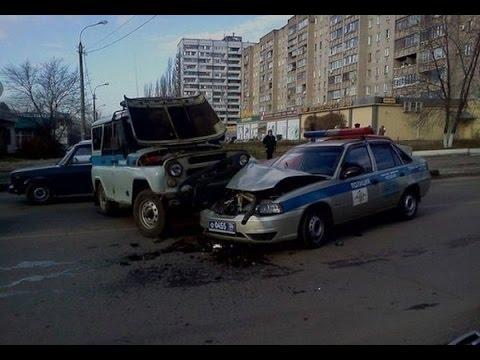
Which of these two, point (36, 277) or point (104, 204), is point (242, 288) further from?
point (104, 204)

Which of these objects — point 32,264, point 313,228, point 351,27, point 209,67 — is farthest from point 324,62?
point 32,264

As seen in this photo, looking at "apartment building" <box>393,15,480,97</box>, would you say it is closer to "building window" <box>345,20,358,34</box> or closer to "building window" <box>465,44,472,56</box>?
"building window" <box>465,44,472,56</box>

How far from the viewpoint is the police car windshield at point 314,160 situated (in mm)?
7465

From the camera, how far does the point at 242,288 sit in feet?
16.8

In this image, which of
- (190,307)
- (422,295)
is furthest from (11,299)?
(422,295)

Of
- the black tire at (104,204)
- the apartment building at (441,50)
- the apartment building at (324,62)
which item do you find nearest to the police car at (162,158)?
the black tire at (104,204)

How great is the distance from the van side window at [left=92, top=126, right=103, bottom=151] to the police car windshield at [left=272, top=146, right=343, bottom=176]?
4045mm

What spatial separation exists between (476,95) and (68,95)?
1605 inches

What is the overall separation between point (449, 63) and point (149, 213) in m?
35.5

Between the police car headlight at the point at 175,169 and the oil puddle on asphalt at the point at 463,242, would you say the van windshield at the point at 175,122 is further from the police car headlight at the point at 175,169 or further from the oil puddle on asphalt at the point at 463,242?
the oil puddle on asphalt at the point at 463,242

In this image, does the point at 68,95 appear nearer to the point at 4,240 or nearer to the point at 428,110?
the point at 428,110

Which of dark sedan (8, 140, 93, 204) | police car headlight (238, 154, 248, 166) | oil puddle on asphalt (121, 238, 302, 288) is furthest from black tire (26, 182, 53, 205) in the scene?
oil puddle on asphalt (121, 238, 302, 288)

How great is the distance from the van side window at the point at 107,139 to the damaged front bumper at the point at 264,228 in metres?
3.96

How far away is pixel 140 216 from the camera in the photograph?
7.98 metres
